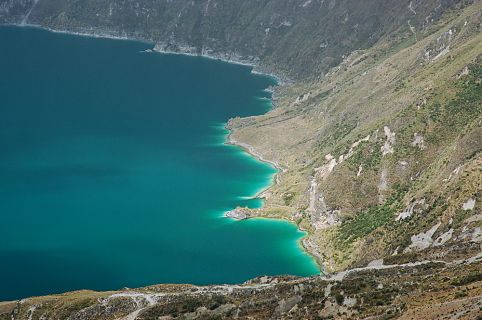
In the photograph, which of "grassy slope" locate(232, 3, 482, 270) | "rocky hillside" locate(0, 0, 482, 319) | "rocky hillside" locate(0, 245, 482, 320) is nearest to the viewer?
"rocky hillside" locate(0, 245, 482, 320)

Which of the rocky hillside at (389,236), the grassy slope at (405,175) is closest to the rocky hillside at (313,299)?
the rocky hillside at (389,236)

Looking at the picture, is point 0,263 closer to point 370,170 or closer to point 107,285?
point 107,285

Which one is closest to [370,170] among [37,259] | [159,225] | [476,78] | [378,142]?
[378,142]

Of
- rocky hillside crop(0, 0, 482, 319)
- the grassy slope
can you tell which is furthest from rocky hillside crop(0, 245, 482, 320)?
the grassy slope

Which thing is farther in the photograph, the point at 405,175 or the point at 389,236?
the point at 405,175

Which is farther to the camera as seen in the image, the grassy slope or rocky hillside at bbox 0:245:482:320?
the grassy slope

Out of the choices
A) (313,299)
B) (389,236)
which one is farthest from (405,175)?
(313,299)

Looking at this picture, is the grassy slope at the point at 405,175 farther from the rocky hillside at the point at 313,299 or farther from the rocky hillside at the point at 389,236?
the rocky hillside at the point at 313,299

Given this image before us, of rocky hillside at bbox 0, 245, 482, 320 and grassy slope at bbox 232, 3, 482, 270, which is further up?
grassy slope at bbox 232, 3, 482, 270

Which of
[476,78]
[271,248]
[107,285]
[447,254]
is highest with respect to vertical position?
[476,78]

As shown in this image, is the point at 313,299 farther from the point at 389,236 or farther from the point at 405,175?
the point at 405,175

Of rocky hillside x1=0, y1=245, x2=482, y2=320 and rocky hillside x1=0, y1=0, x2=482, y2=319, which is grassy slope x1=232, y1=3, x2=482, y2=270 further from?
rocky hillside x1=0, y1=245, x2=482, y2=320
